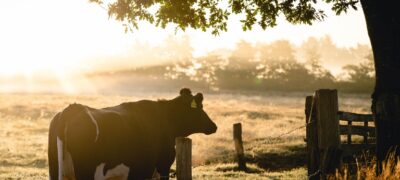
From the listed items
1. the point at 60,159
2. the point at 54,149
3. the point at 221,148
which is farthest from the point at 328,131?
the point at 221,148

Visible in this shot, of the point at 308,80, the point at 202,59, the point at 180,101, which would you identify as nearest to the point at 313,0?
the point at 180,101

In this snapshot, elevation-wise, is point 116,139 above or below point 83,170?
above

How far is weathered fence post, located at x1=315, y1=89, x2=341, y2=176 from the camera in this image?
800 cm

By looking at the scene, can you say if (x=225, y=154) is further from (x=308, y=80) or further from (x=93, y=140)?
(x=308, y=80)

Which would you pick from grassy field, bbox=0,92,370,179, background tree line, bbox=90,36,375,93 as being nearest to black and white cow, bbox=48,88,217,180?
grassy field, bbox=0,92,370,179

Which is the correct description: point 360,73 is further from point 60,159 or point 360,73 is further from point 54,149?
point 60,159

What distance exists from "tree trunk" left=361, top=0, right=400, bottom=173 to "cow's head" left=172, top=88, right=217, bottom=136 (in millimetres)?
3665

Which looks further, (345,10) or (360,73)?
(360,73)

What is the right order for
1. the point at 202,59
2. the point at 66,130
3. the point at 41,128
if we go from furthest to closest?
the point at 202,59
the point at 41,128
the point at 66,130

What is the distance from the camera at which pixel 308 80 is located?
8244 centimetres

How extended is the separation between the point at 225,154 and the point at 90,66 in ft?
313

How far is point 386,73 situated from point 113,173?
18.3 ft

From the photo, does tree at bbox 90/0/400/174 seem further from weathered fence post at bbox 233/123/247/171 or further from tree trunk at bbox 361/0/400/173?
weathered fence post at bbox 233/123/247/171

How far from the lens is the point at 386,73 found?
998cm
